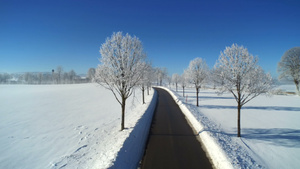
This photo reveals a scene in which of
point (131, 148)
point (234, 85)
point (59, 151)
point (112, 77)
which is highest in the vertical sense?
point (112, 77)

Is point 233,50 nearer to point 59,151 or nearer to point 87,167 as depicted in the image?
point 87,167

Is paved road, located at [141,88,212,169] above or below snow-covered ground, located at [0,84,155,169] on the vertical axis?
above

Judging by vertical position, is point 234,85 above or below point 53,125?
above

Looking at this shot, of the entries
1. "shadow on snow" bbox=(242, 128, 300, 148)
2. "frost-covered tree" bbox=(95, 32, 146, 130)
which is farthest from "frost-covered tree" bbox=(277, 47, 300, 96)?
"frost-covered tree" bbox=(95, 32, 146, 130)

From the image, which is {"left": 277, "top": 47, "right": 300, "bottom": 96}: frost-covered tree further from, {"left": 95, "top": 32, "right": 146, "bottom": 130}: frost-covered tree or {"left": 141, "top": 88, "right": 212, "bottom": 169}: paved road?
{"left": 95, "top": 32, "right": 146, "bottom": 130}: frost-covered tree

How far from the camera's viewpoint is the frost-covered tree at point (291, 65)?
31.2 meters

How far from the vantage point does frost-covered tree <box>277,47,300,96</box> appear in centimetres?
3119

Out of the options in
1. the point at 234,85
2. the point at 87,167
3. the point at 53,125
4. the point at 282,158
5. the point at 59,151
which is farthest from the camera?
the point at 53,125

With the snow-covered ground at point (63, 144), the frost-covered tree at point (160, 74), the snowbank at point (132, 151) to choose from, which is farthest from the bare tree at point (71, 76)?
the snowbank at point (132, 151)

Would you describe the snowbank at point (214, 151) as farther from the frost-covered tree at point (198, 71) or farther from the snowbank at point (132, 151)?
the frost-covered tree at point (198, 71)

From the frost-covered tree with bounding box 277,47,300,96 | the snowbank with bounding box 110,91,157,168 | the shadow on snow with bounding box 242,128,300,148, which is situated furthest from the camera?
the frost-covered tree with bounding box 277,47,300,96

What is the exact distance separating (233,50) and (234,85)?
2921 mm

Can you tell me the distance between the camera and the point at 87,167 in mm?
5902

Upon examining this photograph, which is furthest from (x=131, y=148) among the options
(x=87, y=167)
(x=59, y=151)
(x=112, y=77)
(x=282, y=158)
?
(x=282, y=158)
